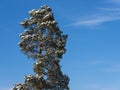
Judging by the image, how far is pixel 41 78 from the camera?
116 m

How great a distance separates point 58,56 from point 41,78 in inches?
158

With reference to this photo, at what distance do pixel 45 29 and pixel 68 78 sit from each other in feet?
25.5

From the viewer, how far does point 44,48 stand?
11788 centimetres

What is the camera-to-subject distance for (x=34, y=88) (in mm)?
116188

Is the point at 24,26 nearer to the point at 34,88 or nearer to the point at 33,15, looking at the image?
the point at 33,15

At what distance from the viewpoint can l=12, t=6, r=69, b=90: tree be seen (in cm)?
11625

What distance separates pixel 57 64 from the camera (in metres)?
117

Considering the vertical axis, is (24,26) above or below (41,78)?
above

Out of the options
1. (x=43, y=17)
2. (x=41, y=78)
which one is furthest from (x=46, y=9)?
(x=41, y=78)

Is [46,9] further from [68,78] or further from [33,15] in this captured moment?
[68,78]

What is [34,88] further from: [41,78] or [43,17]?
[43,17]

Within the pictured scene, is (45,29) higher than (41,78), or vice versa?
(45,29)

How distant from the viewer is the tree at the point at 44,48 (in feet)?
381

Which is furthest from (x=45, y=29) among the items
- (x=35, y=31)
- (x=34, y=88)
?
(x=34, y=88)
